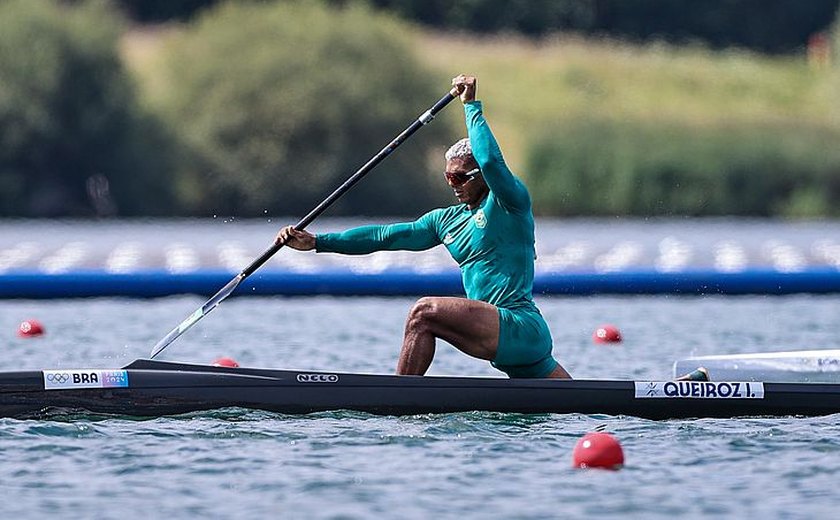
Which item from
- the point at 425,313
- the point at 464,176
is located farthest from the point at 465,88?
the point at 425,313

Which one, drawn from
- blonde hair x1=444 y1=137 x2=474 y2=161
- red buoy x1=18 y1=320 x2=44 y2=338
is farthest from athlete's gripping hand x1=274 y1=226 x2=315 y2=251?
red buoy x1=18 y1=320 x2=44 y2=338

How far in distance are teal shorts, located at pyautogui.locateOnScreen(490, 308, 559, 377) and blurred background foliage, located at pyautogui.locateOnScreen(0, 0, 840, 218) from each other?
28.1 metres

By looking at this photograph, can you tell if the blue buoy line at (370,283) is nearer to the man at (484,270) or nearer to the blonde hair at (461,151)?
the man at (484,270)

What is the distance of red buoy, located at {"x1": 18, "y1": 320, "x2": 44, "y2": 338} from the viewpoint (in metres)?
13.8

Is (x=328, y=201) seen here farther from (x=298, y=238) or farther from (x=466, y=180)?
(x=466, y=180)

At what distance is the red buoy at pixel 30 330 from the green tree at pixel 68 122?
24837mm

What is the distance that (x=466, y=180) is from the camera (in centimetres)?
853

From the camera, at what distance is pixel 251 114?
40625mm

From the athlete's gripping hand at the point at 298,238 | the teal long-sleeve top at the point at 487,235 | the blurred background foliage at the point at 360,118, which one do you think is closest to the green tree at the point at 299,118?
the blurred background foliage at the point at 360,118

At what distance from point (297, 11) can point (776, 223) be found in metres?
13.8

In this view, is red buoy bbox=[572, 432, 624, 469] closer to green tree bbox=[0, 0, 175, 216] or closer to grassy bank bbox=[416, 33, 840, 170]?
grassy bank bbox=[416, 33, 840, 170]

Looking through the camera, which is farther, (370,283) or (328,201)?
(370,283)

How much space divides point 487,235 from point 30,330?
639 cm

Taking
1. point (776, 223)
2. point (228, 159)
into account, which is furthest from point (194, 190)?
point (776, 223)
